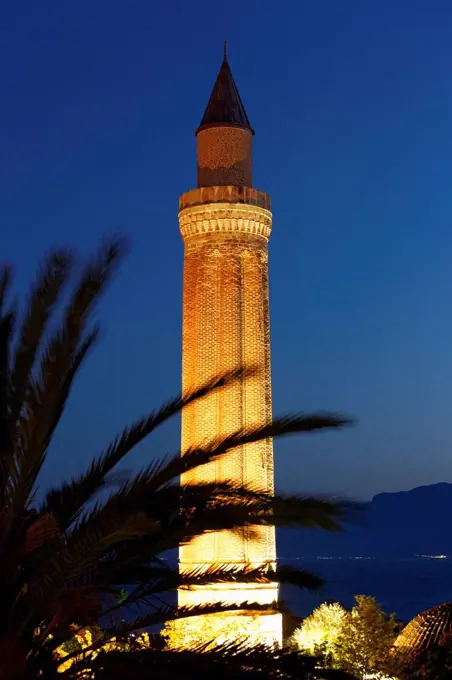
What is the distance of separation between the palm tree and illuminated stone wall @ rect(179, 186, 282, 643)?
13.5m

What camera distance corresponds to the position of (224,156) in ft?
73.8

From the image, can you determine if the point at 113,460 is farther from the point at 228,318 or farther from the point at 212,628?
the point at 228,318

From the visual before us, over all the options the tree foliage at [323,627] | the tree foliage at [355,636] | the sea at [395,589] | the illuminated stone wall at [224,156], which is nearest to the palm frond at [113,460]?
the tree foliage at [355,636]

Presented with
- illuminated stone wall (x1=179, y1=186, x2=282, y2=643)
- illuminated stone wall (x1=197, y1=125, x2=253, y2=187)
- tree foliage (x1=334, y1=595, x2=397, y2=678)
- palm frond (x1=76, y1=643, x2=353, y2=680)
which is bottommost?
palm frond (x1=76, y1=643, x2=353, y2=680)

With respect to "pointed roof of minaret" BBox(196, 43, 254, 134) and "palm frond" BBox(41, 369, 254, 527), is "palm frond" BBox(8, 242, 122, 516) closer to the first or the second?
"palm frond" BBox(41, 369, 254, 527)

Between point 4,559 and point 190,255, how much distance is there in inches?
616

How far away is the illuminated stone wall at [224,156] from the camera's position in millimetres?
22438

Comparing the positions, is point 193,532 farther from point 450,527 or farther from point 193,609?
point 450,527

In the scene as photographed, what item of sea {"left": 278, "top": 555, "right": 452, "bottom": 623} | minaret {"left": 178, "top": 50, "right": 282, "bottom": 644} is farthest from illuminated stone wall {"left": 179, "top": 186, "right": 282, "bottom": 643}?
sea {"left": 278, "top": 555, "right": 452, "bottom": 623}

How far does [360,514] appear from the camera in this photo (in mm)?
7039

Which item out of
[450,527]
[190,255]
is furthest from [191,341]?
[450,527]

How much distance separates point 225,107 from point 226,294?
3901mm

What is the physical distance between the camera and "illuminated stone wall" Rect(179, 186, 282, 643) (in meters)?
21.6

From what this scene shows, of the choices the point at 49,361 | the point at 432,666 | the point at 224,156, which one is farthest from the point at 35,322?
the point at 224,156
